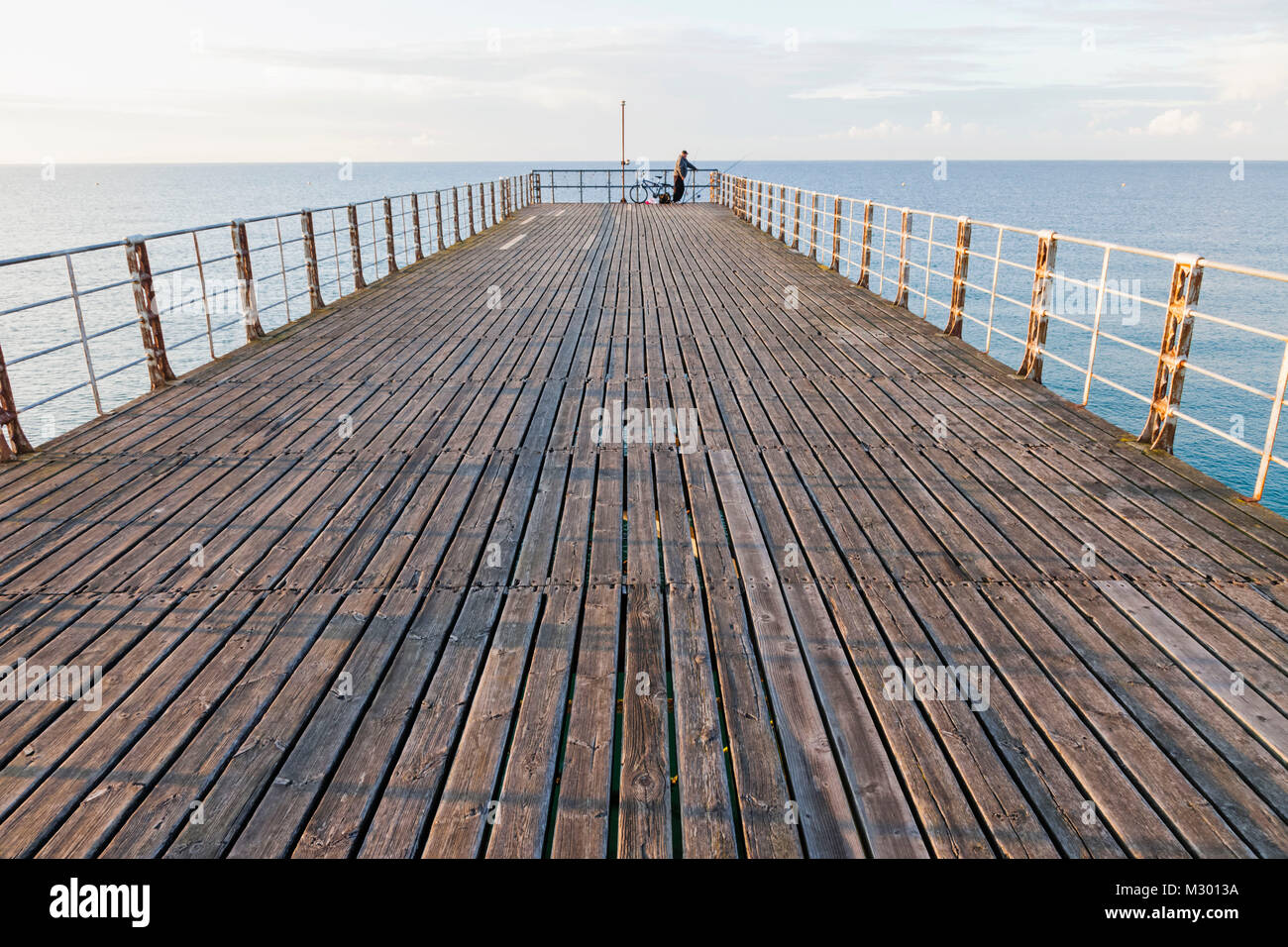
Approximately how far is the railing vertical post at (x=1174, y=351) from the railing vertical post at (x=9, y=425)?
6.54m

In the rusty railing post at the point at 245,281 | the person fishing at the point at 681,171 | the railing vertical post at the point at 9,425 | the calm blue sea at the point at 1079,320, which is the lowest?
the calm blue sea at the point at 1079,320


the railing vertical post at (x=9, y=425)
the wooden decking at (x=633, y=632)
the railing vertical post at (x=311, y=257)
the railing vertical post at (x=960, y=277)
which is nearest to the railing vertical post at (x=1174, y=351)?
the wooden decking at (x=633, y=632)

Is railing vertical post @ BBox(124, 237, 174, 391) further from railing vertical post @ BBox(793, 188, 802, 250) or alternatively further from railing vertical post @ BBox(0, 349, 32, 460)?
railing vertical post @ BBox(793, 188, 802, 250)

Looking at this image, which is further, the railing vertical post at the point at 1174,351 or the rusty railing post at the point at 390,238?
the rusty railing post at the point at 390,238

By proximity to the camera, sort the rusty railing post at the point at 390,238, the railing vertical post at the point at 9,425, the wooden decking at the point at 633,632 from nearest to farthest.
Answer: the wooden decking at the point at 633,632
the railing vertical post at the point at 9,425
the rusty railing post at the point at 390,238

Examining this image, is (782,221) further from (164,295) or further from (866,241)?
(164,295)

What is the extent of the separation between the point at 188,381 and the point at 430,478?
3280mm

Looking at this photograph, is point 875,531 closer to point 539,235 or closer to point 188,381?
point 188,381

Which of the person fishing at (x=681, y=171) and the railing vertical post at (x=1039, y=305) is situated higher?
the person fishing at (x=681, y=171)

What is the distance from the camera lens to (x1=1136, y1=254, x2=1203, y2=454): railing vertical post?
4582 millimetres

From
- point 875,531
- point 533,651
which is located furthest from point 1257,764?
point 533,651

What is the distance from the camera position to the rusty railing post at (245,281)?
25.4 feet

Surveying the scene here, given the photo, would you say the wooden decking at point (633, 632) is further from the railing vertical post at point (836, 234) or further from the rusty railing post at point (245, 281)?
the railing vertical post at point (836, 234)

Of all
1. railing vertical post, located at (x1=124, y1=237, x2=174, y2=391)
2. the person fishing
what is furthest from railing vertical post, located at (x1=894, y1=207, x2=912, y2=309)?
the person fishing
